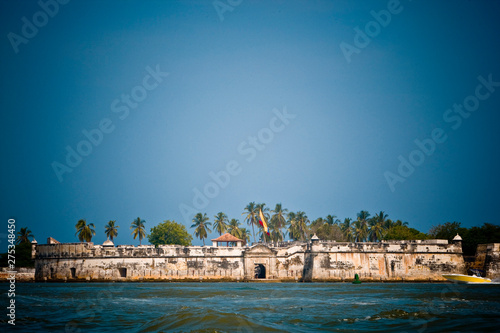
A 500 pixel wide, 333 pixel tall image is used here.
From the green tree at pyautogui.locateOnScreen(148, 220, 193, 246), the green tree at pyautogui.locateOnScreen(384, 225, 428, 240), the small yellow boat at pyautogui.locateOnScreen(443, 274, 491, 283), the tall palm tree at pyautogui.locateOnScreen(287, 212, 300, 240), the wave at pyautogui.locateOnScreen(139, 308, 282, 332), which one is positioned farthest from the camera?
the tall palm tree at pyautogui.locateOnScreen(287, 212, 300, 240)

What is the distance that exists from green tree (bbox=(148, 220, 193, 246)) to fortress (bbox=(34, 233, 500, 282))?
54.6 feet

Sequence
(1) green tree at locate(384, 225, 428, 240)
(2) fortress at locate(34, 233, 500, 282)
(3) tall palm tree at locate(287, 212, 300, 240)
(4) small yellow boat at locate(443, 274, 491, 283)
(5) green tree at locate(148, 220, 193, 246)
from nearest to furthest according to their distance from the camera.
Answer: (4) small yellow boat at locate(443, 274, 491, 283), (2) fortress at locate(34, 233, 500, 282), (1) green tree at locate(384, 225, 428, 240), (5) green tree at locate(148, 220, 193, 246), (3) tall palm tree at locate(287, 212, 300, 240)

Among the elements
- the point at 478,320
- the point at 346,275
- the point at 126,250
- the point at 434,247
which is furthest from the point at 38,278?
the point at 478,320

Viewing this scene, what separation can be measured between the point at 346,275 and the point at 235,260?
10.7m

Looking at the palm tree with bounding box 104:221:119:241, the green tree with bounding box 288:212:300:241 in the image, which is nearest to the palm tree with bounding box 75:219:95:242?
the palm tree with bounding box 104:221:119:241

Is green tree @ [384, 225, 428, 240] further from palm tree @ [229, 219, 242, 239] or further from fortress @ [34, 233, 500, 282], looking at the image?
palm tree @ [229, 219, 242, 239]

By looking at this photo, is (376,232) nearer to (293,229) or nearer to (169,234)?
(293,229)

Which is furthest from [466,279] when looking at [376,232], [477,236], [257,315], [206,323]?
[206,323]

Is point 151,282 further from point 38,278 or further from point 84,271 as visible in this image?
point 38,278

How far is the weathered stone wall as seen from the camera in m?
41.5

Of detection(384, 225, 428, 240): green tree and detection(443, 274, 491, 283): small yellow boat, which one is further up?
detection(384, 225, 428, 240): green tree

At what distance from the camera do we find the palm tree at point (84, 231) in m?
61.4

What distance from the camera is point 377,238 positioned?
64.7 m

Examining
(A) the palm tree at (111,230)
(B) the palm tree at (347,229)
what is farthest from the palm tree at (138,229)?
(B) the palm tree at (347,229)
